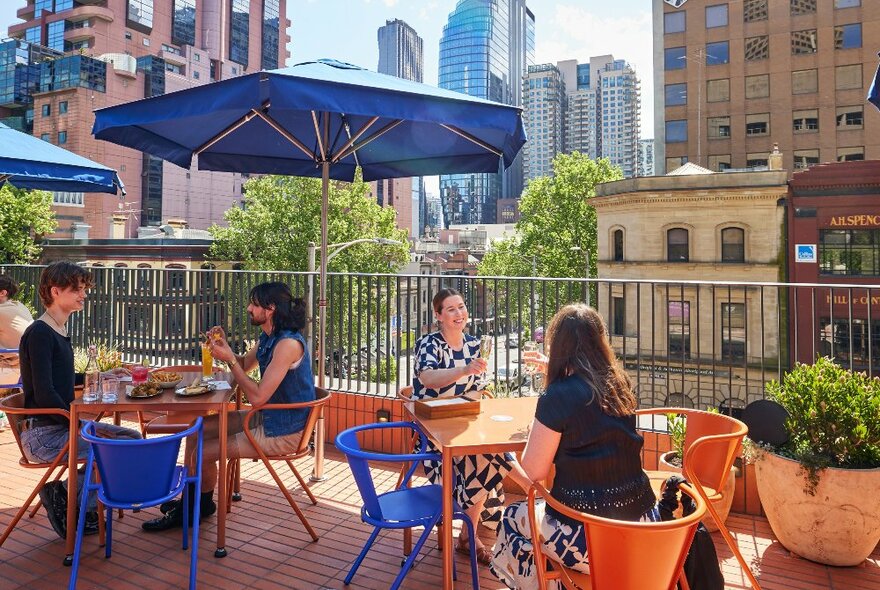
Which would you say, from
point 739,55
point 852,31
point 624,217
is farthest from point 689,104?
point 624,217

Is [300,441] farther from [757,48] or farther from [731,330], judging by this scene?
[757,48]

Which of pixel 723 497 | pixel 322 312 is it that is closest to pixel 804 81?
pixel 322 312

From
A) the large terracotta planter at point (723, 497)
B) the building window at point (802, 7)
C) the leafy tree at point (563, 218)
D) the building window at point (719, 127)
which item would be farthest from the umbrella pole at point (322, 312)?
the building window at point (802, 7)

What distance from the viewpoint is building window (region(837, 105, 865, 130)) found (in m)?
43.0

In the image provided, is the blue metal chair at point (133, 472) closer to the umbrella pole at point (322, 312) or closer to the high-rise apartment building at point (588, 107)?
the umbrella pole at point (322, 312)

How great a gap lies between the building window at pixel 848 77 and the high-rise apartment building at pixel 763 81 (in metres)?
0.07

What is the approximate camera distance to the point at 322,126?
4863 mm

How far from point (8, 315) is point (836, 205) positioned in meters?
33.8

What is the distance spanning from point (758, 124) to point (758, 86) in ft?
9.40

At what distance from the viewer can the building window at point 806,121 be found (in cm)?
4450

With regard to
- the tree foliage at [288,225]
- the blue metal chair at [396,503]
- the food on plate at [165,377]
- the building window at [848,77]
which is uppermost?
the building window at [848,77]

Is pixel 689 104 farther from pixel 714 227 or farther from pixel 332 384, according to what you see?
pixel 332 384

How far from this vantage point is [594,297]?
526 centimetres

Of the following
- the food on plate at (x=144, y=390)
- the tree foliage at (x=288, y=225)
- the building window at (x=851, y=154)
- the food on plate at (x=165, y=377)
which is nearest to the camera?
the food on plate at (x=144, y=390)
